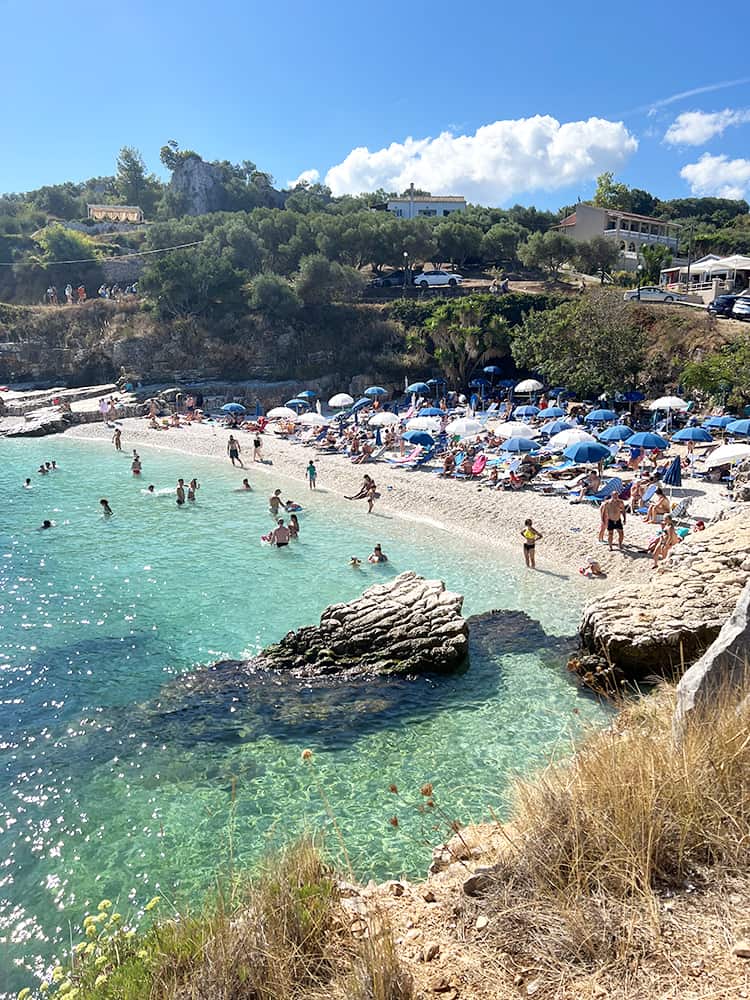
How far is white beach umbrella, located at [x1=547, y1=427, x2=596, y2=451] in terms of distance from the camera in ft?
77.4

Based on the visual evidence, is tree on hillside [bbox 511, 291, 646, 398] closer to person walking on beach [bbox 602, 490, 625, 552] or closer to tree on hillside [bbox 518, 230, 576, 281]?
person walking on beach [bbox 602, 490, 625, 552]

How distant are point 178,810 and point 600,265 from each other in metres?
59.6

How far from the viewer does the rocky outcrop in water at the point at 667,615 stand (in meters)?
10.2

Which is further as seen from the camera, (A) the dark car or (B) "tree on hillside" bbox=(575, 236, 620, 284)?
(B) "tree on hillside" bbox=(575, 236, 620, 284)

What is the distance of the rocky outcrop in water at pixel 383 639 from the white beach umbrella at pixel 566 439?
12.4 metres

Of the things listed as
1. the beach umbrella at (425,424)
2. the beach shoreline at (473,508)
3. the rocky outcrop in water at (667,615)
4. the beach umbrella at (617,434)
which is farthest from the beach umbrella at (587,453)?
the beach umbrella at (425,424)

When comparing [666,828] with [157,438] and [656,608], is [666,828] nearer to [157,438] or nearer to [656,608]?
[656,608]

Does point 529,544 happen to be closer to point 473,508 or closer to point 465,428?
point 473,508

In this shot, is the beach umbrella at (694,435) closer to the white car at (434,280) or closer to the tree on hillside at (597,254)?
the white car at (434,280)

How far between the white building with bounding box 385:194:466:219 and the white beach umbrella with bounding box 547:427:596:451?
234ft

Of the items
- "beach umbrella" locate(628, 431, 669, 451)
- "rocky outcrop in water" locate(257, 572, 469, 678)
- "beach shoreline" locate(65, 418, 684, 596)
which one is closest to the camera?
"rocky outcrop in water" locate(257, 572, 469, 678)

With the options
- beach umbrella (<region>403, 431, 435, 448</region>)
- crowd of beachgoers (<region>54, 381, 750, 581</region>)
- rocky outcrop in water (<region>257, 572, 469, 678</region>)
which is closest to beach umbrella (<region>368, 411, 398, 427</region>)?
crowd of beachgoers (<region>54, 381, 750, 581</region>)

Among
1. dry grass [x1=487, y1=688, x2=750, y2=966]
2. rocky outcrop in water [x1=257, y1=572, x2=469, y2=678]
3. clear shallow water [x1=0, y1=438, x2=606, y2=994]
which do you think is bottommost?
clear shallow water [x1=0, y1=438, x2=606, y2=994]

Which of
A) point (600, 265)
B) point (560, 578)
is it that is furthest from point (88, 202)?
point (560, 578)
